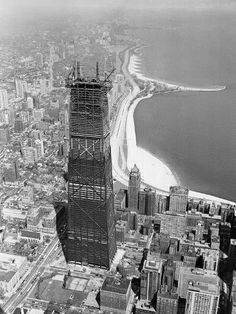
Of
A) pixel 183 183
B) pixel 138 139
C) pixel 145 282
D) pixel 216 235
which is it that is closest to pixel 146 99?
pixel 138 139

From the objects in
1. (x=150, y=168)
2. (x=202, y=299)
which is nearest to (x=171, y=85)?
(x=150, y=168)

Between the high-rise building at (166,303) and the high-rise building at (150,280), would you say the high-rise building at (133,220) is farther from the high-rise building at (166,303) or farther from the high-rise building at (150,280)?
the high-rise building at (166,303)

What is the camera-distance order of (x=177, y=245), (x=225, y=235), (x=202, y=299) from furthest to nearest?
(x=225, y=235)
(x=177, y=245)
(x=202, y=299)

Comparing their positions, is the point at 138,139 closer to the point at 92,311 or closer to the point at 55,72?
the point at 55,72

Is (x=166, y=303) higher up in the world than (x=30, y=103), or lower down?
lower down

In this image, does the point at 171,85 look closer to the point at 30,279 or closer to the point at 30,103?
the point at 30,103

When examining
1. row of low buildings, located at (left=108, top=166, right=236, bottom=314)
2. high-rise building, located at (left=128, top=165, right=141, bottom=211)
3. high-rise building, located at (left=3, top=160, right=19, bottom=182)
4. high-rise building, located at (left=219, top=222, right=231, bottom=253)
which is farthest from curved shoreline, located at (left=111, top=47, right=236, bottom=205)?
high-rise building, located at (left=3, top=160, right=19, bottom=182)

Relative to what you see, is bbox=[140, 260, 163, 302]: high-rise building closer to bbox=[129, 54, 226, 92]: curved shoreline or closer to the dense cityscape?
the dense cityscape

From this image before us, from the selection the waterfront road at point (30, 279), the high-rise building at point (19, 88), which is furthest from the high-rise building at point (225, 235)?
the high-rise building at point (19, 88)
